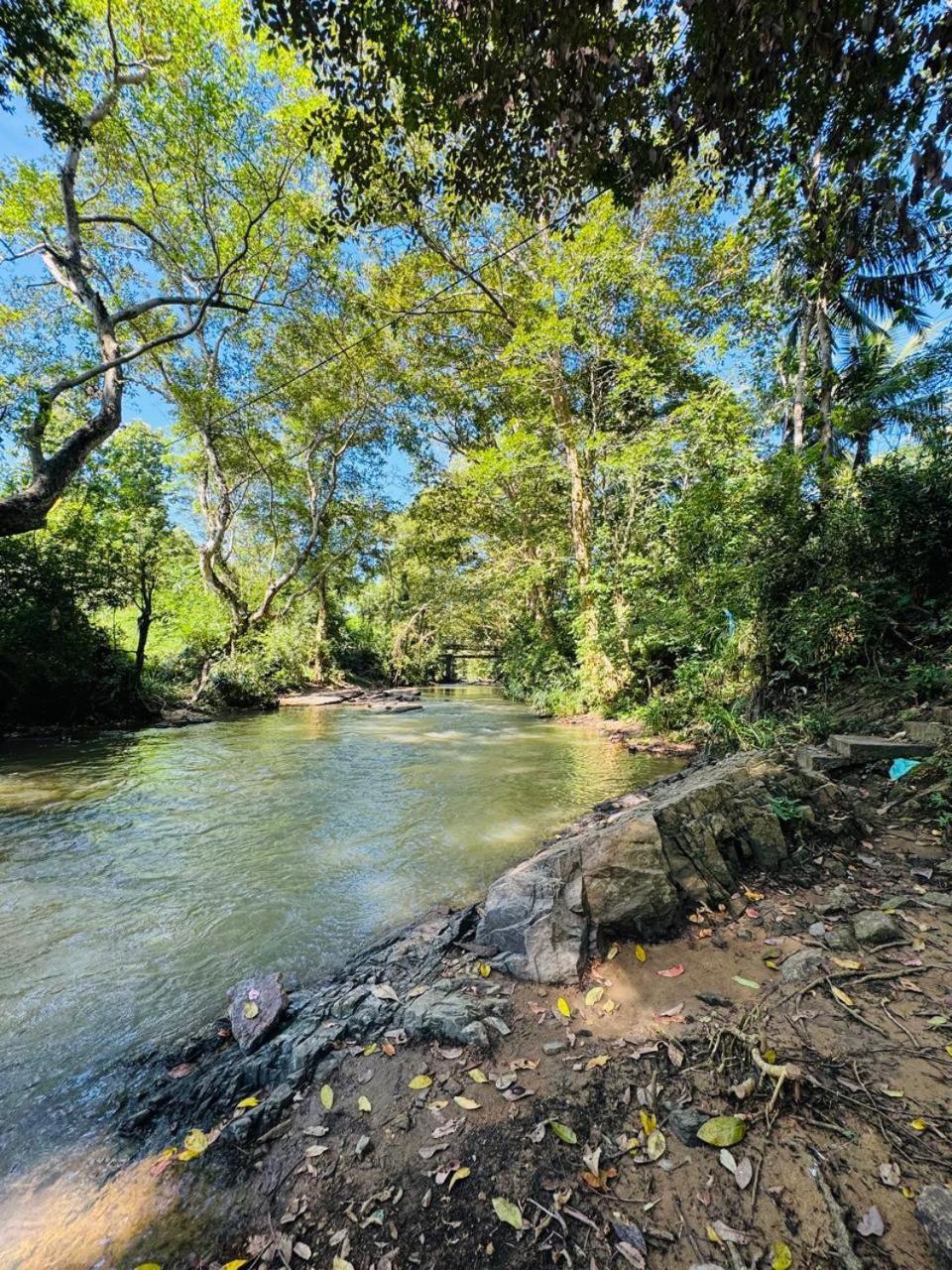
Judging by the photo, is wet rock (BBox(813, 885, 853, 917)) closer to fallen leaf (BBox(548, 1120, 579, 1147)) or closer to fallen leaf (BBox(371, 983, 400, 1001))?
fallen leaf (BBox(548, 1120, 579, 1147))

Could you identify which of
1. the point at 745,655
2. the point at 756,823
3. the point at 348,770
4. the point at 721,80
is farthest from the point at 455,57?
the point at 348,770

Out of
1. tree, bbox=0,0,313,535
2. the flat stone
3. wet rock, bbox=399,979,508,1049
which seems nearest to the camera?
wet rock, bbox=399,979,508,1049

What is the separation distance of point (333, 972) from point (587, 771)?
17.2 feet

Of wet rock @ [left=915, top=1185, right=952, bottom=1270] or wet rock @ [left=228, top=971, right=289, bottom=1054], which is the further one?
wet rock @ [left=228, top=971, right=289, bottom=1054]

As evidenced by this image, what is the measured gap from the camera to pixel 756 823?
3219mm

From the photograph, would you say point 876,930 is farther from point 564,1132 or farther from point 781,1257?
point 564,1132

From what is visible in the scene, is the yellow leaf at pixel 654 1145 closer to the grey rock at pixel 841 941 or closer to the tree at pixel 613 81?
the grey rock at pixel 841 941

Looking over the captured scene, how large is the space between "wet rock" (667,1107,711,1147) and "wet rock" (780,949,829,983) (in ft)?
2.73

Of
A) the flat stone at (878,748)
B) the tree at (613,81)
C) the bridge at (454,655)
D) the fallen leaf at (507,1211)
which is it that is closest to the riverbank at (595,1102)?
the fallen leaf at (507,1211)

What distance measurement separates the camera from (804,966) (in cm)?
220

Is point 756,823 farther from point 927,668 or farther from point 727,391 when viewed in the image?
point 727,391

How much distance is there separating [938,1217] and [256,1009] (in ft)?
8.25

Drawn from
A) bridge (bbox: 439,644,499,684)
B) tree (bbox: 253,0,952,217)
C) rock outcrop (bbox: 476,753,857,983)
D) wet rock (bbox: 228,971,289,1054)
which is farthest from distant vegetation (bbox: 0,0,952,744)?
bridge (bbox: 439,644,499,684)

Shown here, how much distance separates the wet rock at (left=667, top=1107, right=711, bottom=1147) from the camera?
1.50 metres
